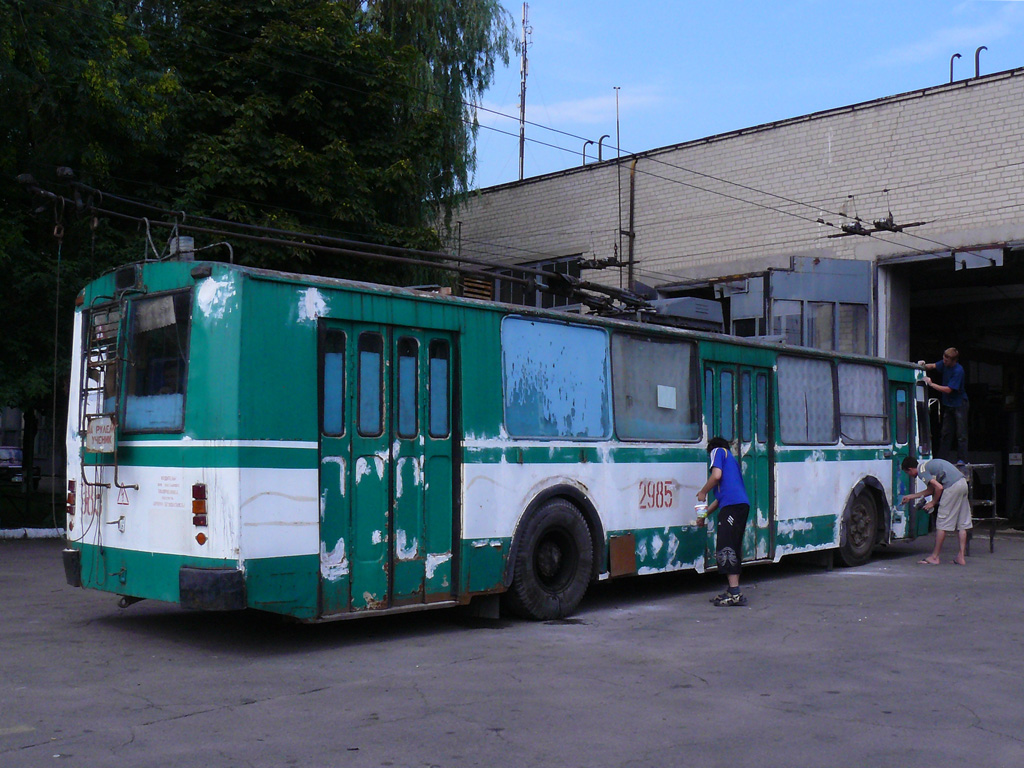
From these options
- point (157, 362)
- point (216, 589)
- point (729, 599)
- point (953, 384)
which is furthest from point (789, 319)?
point (216, 589)

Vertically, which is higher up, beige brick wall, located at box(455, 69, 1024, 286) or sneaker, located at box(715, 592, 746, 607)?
beige brick wall, located at box(455, 69, 1024, 286)

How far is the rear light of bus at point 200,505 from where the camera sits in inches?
310

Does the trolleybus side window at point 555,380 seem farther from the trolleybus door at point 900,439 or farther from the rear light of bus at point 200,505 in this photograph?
the trolleybus door at point 900,439

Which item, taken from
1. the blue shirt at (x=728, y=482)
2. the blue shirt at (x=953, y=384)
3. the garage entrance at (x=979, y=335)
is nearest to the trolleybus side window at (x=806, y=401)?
the blue shirt at (x=728, y=482)

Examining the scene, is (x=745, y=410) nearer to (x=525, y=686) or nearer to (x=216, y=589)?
(x=525, y=686)

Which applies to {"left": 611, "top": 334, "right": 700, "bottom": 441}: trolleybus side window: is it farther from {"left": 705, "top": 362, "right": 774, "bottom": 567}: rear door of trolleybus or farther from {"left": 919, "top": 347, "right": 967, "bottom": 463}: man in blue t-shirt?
{"left": 919, "top": 347, "right": 967, "bottom": 463}: man in blue t-shirt

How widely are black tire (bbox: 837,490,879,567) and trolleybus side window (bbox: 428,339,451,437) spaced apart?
24.2ft

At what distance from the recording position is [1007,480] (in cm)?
2853

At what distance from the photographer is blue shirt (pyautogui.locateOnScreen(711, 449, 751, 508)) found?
1129 cm

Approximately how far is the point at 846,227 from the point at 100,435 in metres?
17.1

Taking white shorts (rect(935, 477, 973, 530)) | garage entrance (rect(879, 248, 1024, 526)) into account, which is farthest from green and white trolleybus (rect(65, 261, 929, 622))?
garage entrance (rect(879, 248, 1024, 526))

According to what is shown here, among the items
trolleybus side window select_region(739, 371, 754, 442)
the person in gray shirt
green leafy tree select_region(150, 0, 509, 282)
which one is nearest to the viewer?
trolleybus side window select_region(739, 371, 754, 442)

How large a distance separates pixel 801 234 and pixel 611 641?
55.5 feet

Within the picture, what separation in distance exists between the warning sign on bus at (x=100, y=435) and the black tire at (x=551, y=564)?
11.6ft
